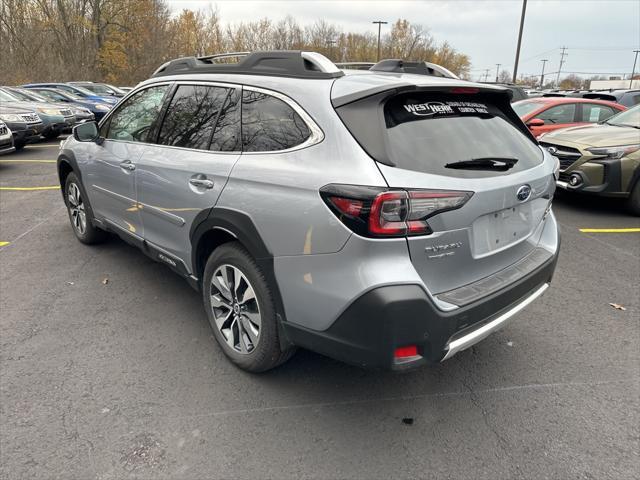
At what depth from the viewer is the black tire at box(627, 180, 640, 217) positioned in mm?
6176

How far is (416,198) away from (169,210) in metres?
1.85

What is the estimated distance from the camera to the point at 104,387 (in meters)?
2.64

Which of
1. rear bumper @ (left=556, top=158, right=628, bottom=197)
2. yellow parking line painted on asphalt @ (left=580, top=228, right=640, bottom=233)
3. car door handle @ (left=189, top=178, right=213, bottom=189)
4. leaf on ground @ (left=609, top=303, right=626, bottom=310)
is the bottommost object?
yellow parking line painted on asphalt @ (left=580, top=228, right=640, bottom=233)

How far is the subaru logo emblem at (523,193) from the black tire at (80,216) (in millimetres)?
3976

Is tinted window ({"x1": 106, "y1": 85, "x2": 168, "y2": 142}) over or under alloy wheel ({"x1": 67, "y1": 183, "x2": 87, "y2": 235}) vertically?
over

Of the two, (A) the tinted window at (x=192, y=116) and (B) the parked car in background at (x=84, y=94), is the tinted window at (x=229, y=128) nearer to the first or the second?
(A) the tinted window at (x=192, y=116)

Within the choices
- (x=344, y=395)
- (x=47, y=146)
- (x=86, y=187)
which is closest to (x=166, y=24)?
(x=47, y=146)

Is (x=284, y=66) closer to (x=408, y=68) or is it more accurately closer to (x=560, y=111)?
(x=408, y=68)

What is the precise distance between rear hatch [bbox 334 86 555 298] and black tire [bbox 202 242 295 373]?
2.87 feet

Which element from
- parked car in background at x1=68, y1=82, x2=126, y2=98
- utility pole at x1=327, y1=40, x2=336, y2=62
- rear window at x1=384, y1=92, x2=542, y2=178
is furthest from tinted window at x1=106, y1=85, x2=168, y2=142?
utility pole at x1=327, y1=40, x2=336, y2=62

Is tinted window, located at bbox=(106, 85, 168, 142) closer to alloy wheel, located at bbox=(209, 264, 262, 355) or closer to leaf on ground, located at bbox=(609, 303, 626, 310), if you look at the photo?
alloy wheel, located at bbox=(209, 264, 262, 355)

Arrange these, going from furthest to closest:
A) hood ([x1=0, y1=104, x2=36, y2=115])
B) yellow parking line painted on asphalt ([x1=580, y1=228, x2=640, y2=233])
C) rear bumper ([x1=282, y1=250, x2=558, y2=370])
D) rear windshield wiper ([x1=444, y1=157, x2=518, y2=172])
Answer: hood ([x1=0, y1=104, x2=36, y2=115]) → yellow parking line painted on asphalt ([x1=580, y1=228, x2=640, y2=233]) → rear windshield wiper ([x1=444, y1=157, x2=518, y2=172]) → rear bumper ([x1=282, y1=250, x2=558, y2=370])

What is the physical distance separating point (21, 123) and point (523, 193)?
11857 mm

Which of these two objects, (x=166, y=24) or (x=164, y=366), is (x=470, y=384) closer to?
(x=164, y=366)
